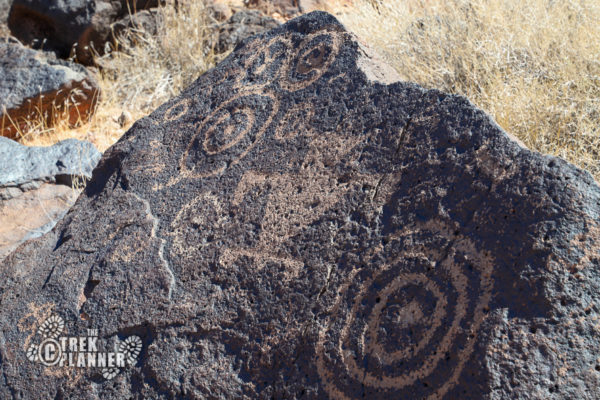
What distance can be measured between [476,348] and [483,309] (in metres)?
0.09

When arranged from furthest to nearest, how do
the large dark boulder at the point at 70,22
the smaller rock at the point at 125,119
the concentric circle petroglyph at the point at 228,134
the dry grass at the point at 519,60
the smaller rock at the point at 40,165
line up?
the large dark boulder at the point at 70,22 → the smaller rock at the point at 125,119 → the smaller rock at the point at 40,165 → the dry grass at the point at 519,60 → the concentric circle petroglyph at the point at 228,134

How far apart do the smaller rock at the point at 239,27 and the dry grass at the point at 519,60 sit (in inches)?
38.4

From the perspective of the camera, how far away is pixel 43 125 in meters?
4.52

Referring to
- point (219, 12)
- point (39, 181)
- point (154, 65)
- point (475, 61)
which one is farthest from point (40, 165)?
point (219, 12)

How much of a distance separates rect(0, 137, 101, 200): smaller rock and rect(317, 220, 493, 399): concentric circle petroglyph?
2099 mm

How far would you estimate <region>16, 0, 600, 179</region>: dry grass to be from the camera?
8.99 feet

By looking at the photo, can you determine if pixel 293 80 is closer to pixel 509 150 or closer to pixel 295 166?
pixel 295 166

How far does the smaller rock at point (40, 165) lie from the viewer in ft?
10.3

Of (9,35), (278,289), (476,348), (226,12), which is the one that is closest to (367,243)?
(278,289)

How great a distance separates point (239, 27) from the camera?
500 cm

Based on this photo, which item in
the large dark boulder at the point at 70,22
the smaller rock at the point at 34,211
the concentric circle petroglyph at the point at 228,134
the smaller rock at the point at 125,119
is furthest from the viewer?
the large dark boulder at the point at 70,22

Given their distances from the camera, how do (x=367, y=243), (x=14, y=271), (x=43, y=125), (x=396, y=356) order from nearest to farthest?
(x=396, y=356) < (x=367, y=243) < (x=14, y=271) < (x=43, y=125)

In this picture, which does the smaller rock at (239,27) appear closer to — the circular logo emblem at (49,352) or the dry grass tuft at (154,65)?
the dry grass tuft at (154,65)

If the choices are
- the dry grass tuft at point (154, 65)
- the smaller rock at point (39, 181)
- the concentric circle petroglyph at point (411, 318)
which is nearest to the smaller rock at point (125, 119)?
the dry grass tuft at point (154, 65)
